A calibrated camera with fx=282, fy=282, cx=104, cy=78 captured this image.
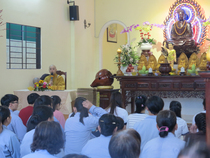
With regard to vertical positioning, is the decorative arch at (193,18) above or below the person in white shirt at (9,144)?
above

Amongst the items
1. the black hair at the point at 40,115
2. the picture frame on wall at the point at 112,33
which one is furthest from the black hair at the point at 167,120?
the picture frame on wall at the point at 112,33

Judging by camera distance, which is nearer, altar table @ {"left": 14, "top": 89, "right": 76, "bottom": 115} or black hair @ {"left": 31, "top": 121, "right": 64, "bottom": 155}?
black hair @ {"left": 31, "top": 121, "right": 64, "bottom": 155}

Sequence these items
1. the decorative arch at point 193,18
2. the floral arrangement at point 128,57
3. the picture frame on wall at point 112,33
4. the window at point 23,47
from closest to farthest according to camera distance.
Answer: the floral arrangement at point 128,57 < the window at point 23,47 < the decorative arch at point 193,18 < the picture frame on wall at point 112,33

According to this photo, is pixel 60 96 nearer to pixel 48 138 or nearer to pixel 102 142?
pixel 102 142

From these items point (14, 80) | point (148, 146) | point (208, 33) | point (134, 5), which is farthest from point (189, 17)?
point (148, 146)

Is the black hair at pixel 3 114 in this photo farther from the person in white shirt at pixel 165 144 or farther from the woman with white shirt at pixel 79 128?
the person in white shirt at pixel 165 144

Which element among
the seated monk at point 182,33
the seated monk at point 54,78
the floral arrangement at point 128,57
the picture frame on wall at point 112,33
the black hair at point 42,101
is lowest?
the black hair at point 42,101

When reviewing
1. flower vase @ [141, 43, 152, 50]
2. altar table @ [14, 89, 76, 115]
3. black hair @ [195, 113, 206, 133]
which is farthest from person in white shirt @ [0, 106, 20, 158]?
flower vase @ [141, 43, 152, 50]

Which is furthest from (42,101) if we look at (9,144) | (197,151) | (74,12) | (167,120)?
(74,12)

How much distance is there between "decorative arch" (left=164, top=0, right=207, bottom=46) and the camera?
8.44 metres

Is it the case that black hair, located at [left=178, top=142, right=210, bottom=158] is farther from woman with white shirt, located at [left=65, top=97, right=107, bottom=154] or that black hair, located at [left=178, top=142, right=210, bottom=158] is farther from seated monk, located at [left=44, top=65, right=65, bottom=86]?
seated monk, located at [left=44, top=65, right=65, bottom=86]

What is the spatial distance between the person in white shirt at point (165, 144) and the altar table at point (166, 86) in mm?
3969

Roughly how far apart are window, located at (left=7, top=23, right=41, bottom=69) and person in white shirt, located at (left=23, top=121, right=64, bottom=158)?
18.4ft

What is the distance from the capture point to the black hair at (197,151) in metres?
0.89
